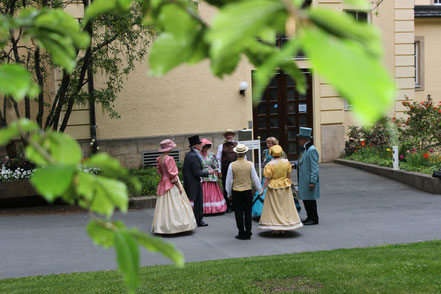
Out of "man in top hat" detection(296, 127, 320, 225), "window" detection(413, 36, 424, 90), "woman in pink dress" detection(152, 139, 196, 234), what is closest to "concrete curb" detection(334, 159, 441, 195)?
"man in top hat" detection(296, 127, 320, 225)

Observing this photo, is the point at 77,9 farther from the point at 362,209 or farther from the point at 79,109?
the point at 362,209

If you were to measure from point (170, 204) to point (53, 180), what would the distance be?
995 centimetres

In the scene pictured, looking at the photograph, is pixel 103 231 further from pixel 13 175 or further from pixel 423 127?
pixel 423 127

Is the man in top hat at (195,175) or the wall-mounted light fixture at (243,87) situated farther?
the wall-mounted light fixture at (243,87)

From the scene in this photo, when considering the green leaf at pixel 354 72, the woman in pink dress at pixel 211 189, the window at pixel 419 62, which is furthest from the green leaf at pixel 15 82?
the window at pixel 419 62

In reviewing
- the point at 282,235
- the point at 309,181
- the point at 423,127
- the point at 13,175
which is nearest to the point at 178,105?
the point at 13,175

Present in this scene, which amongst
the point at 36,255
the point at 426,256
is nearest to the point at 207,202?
the point at 36,255

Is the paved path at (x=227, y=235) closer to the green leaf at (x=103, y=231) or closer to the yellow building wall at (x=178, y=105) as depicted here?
the yellow building wall at (x=178, y=105)

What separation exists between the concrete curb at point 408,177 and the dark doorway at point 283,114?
2497 millimetres

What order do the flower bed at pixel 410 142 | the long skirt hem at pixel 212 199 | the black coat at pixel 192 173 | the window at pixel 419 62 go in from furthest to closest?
the window at pixel 419 62
the flower bed at pixel 410 142
the long skirt hem at pixel 212 199
the black coat at pixel 192 173

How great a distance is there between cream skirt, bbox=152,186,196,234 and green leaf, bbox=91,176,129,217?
952 cm

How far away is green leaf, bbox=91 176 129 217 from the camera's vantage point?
5.29ft

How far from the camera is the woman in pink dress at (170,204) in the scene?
1109 centimetres

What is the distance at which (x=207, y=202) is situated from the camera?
1313cm
